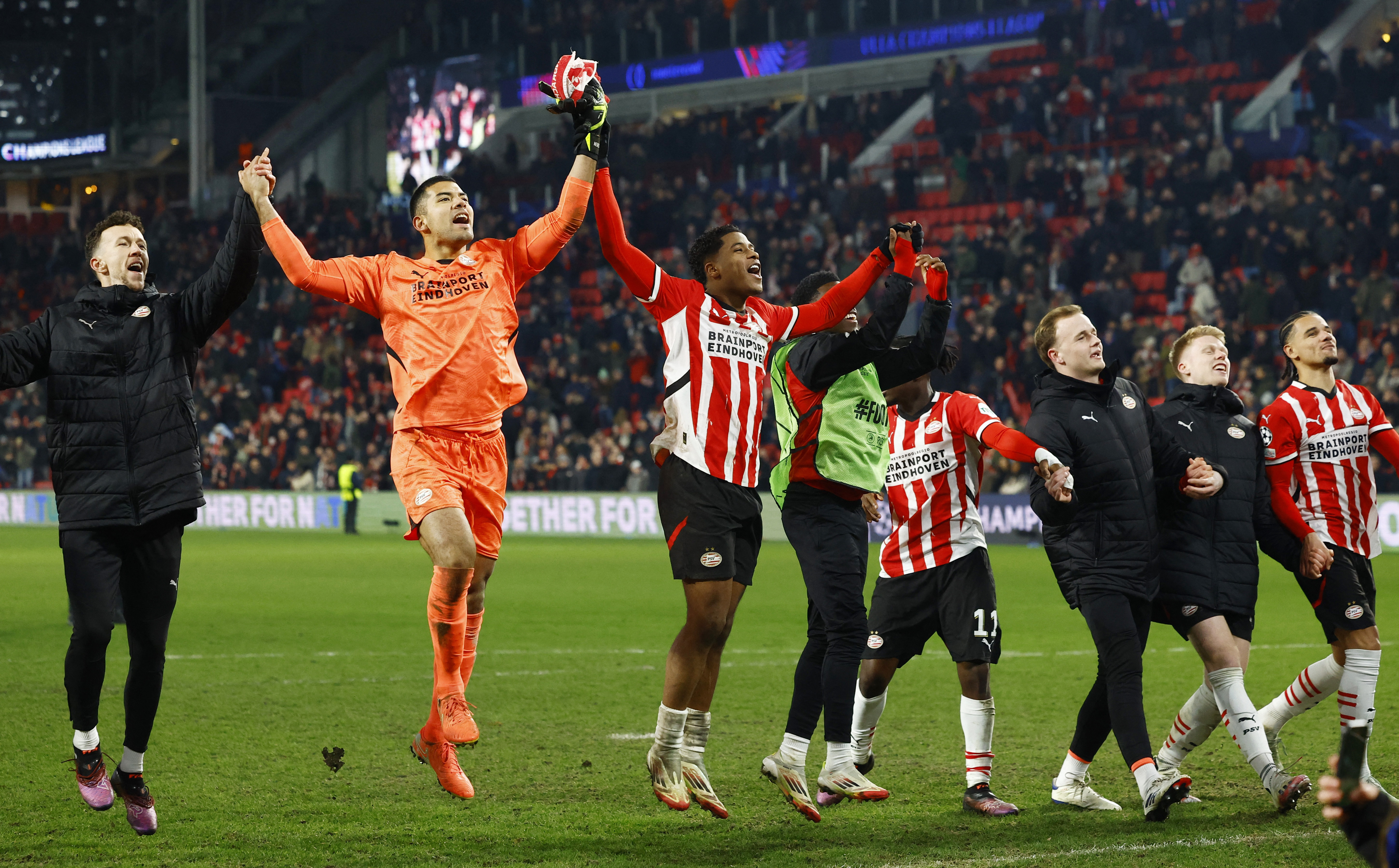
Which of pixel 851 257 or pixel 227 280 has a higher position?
pixel 851 257

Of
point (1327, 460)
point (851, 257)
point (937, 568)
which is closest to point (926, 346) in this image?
point (937, 568)

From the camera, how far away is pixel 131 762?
220 inches

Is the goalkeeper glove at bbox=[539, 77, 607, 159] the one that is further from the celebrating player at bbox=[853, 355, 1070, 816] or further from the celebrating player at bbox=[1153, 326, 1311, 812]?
the celebrating player at bbox=[1153, 326, 1311, 812]

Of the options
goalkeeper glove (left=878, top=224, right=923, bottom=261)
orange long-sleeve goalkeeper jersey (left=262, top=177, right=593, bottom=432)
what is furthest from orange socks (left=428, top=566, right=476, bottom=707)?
goalkeeper glove (left=878, top=224, right=923, bottom=261)

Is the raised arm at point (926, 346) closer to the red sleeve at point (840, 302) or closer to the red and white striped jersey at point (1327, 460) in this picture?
the red sleeve at point (840, 302)

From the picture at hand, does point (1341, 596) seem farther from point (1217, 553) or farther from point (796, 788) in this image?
point (796, 788)

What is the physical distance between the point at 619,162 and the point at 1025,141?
32.3 ft

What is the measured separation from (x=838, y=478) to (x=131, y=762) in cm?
295

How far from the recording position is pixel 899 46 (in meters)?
33.6

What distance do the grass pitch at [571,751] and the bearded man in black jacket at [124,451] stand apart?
17.7 inches

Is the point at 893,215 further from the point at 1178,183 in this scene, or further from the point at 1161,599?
the point at 1161,599

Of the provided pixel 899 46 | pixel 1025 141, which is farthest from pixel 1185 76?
pixel 899 46

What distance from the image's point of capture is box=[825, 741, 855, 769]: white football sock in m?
5.99

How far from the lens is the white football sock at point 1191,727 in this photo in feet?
19.9
